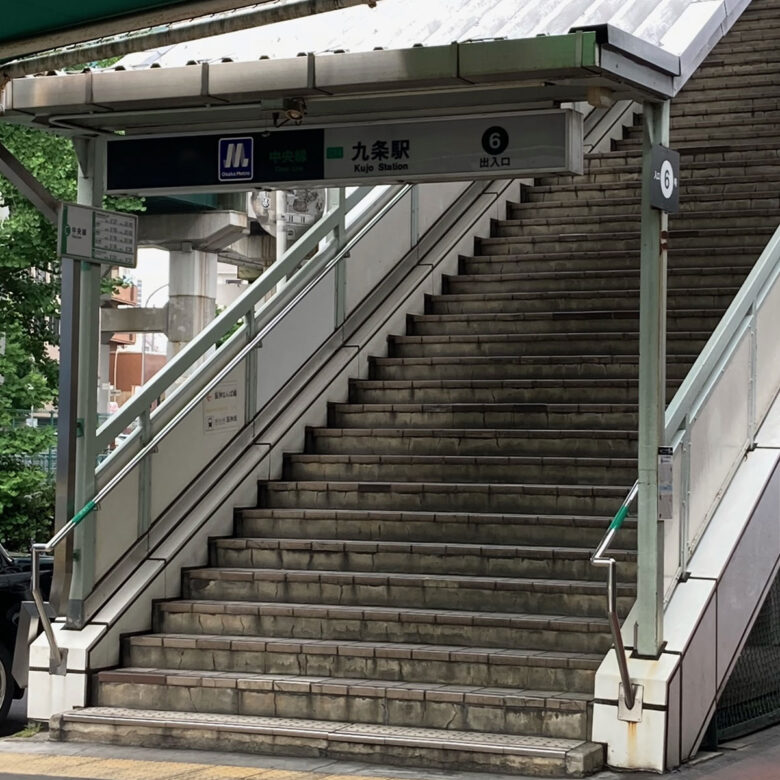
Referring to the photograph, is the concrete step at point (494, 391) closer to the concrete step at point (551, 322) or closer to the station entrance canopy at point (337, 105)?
the concrete step at point (551, 322)

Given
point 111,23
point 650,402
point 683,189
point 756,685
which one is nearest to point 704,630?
point 650,402

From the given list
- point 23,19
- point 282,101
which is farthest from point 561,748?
point 23,19

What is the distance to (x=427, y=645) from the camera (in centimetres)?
Result: 870

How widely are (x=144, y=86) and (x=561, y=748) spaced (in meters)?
4.12

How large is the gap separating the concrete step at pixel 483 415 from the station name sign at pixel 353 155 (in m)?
2.76

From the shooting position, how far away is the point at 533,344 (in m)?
11.7

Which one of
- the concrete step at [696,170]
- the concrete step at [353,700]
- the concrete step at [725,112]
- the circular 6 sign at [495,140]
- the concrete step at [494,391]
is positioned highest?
the concrete step at [725,112]

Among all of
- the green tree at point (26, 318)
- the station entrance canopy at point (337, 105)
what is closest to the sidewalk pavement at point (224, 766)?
the station entrance canopy at point (337, 105)

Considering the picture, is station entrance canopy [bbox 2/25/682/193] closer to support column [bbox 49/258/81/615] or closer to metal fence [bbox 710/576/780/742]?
support column [bbox 49/258/81/615]

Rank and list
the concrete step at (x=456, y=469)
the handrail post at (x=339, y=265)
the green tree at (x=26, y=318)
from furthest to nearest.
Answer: the green tree at (x=26, y=318), the handrail post at (x=339, y=265), the concrete step at (x=456, y=469)

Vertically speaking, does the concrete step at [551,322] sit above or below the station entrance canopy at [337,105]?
below

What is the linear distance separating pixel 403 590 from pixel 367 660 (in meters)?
0.71

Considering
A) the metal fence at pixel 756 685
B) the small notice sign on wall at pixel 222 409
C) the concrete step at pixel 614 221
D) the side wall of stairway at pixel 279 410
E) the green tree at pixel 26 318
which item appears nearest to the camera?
the metal fence at pixel 756 685

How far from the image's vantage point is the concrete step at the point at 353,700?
7.80 metres
